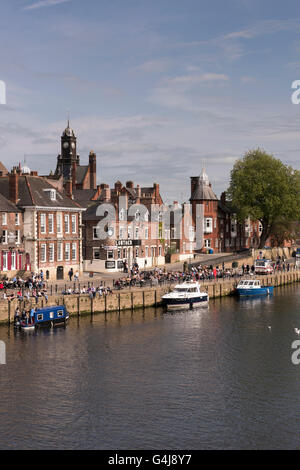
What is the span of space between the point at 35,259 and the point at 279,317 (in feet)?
101

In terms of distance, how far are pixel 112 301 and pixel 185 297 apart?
9646 millimetres

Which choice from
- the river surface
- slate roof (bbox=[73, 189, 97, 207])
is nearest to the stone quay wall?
the river surface

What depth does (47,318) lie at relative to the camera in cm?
6162

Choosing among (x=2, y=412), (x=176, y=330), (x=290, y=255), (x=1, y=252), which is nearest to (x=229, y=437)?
(x=2, y=412)

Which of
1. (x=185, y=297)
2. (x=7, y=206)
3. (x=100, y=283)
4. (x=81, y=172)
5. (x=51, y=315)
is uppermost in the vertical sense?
(x=81, y=172)

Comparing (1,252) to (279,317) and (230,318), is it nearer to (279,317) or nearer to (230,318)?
(230,318)

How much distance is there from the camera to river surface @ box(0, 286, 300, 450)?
34375 mm

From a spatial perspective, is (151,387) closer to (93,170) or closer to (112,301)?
(112,301)

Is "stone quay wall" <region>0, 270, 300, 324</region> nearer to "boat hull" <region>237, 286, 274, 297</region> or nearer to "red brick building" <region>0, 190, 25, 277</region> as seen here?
"boat hull" <region>237, 286, 274, 297</region>

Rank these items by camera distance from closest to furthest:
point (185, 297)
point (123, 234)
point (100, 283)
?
point (185, 297) < point (100, 283) < point (123, 234)

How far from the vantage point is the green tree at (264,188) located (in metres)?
123

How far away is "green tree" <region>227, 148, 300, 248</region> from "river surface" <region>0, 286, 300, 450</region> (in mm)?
60362

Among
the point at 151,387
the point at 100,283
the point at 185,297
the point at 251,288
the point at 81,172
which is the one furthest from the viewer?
the point at 81,172

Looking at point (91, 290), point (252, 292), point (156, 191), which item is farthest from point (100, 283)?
point (156, 191)
